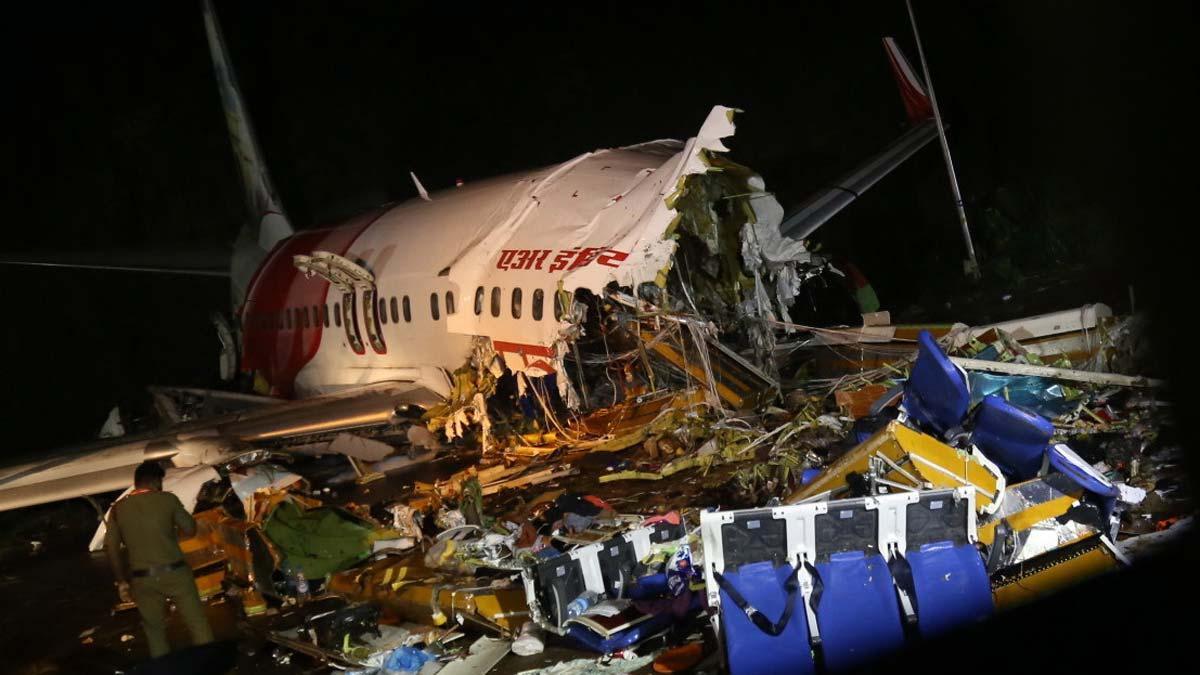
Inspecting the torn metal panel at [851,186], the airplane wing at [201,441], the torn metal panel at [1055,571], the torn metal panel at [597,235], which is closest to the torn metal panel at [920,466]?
the torn metal panel at [1055,571]

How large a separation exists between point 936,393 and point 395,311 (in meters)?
9.24

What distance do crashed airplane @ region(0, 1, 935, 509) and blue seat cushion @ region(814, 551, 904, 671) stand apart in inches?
234

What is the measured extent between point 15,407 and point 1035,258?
90.2 feet

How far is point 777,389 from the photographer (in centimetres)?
1335

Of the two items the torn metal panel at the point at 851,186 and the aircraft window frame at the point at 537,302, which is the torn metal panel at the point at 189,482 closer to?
the aircraft window frame at the point at 537,302

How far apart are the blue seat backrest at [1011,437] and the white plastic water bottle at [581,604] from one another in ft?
10.9

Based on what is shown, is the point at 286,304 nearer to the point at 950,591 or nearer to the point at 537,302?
the point at 537,302

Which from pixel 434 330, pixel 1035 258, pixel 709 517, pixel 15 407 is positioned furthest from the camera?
pixel 15 407

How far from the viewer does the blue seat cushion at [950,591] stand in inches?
234

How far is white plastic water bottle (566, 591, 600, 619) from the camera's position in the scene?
7.26 m

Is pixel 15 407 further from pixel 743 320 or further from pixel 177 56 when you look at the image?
pixel 743 320

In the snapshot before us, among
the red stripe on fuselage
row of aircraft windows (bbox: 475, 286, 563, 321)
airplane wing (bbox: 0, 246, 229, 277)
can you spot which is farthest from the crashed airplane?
airplane wing (bbox: 0, 246, 229, 277)

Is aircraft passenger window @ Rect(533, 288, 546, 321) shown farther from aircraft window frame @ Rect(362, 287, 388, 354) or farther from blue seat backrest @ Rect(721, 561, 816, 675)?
blue seat backrest @ Rect(721, 561, 816, 675)

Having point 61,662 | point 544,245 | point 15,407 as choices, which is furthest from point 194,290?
point 61,662
